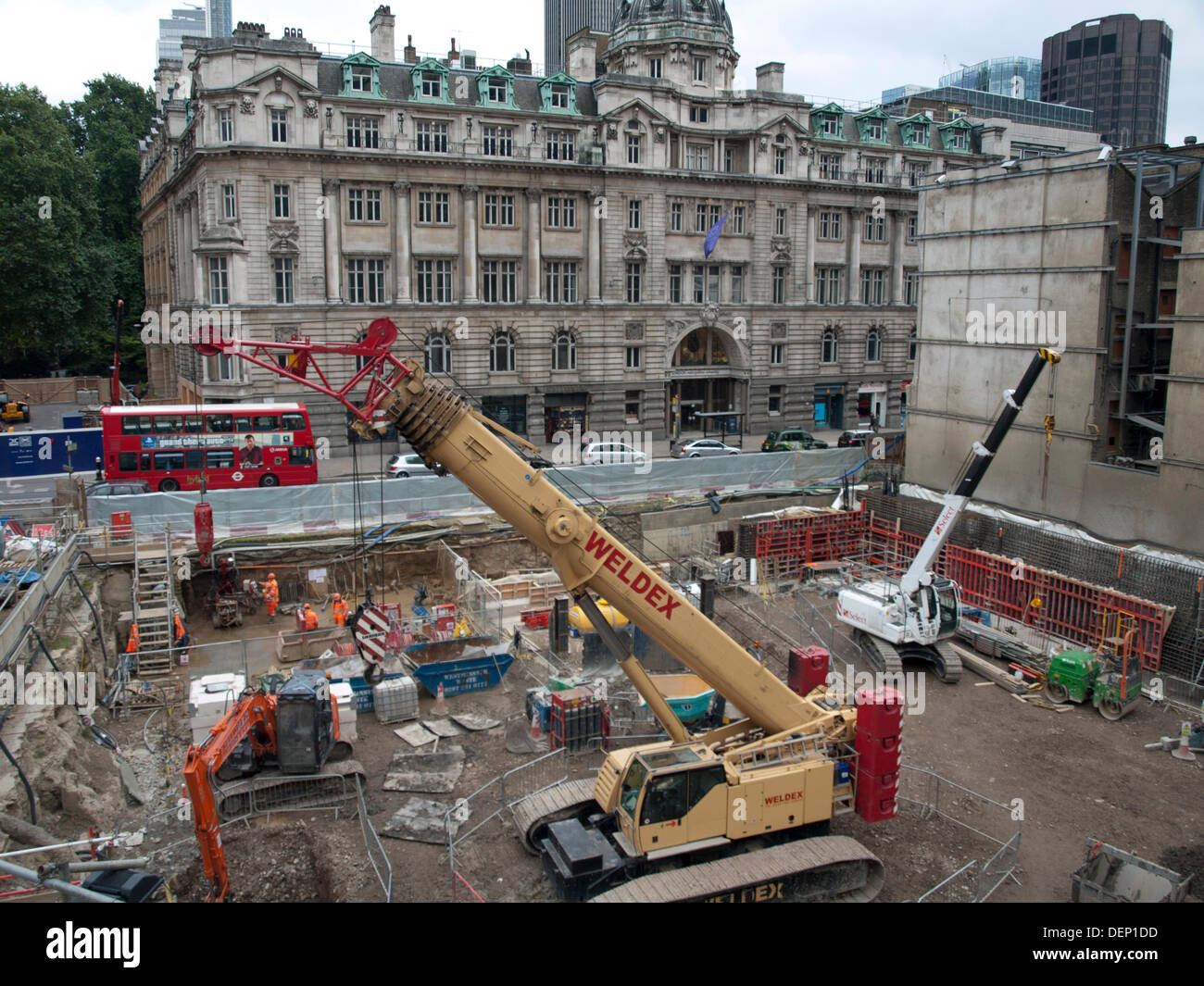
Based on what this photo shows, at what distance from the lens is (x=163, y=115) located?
2475 inches

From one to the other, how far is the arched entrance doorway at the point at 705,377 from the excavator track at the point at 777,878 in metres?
41.6

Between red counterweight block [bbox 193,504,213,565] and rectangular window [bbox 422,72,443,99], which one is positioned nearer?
red counterweight block [bbox 193,504,213,565]

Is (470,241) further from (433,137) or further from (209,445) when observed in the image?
(209,445)

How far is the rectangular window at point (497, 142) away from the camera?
1886 inches

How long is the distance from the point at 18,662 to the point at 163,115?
5548 centimetres

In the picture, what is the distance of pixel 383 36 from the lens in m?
48.2

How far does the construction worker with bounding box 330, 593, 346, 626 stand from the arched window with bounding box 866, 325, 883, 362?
41691mm

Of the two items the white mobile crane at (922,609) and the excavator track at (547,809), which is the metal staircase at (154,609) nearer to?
the excavator track at (547,809)

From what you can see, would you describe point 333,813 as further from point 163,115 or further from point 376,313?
point 163,115

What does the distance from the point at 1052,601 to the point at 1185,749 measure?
22.7 feet

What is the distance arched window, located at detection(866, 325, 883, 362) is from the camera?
5944cm

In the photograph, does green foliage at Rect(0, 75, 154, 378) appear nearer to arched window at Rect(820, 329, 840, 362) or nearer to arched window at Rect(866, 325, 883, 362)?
arched window at Rect(820, 329, 840, 362)

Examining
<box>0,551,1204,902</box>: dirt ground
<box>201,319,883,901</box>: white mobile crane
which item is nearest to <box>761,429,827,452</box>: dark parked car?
<box>0,551,1204,902</box>: dirt ground

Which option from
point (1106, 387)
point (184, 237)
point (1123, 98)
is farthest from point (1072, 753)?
point (1123, 98)
